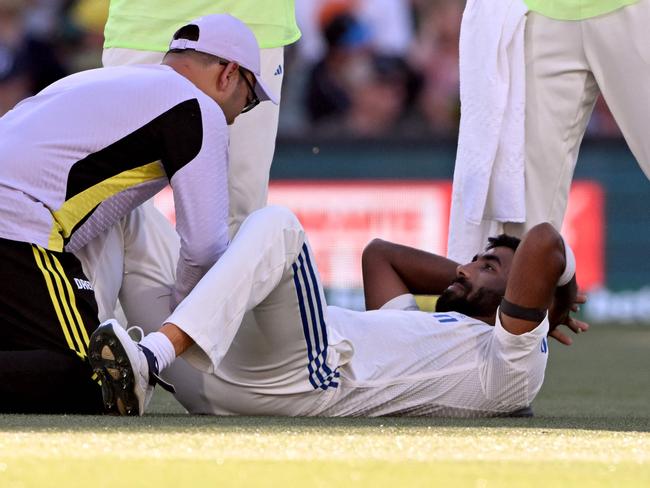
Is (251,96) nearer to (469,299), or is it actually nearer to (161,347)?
(469,299)

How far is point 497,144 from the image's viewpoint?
5.49m

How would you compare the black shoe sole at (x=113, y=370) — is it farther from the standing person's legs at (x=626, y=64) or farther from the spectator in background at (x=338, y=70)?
the spectator in background at (x=338, y=70)

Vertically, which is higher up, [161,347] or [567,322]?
[161,347]

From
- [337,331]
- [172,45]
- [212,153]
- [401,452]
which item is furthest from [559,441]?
[172,45]

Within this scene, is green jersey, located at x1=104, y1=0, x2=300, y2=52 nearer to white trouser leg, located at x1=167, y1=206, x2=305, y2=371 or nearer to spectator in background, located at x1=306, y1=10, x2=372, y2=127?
white trouser leg, located at x1=167, y1=206, x2=305, y2=371

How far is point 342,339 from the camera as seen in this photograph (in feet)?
14.1

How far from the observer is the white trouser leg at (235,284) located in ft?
12.8

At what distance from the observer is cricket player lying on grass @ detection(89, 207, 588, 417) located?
12.9ft

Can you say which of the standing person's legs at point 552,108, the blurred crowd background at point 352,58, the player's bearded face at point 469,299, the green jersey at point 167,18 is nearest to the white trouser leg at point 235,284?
the player's bearded face at point 469,299

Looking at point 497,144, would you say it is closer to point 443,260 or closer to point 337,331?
point 443,260

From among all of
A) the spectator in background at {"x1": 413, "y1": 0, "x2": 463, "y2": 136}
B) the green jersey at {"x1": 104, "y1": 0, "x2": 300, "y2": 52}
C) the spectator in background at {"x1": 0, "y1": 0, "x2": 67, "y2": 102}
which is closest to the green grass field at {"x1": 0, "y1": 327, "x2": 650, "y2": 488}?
the green jersey at {"x1": 104, "y1": 0, "x2": 300, "y2": 52}

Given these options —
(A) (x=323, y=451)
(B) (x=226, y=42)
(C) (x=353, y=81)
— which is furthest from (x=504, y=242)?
(C) (x=353, y=81)

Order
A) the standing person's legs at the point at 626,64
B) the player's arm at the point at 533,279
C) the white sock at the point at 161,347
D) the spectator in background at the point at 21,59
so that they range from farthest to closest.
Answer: the spectator in background at the point at 21,59
the standing person's legs at the point at 626,64
the player's arm at the point at 533,279
the white sock at the point at 161,347

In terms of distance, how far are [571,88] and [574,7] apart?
29 centimetres
